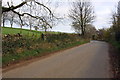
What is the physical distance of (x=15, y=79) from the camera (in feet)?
24.4

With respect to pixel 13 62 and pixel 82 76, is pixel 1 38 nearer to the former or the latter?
pixel 13 62

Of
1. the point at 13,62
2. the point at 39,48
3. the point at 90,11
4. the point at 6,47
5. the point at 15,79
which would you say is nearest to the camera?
the point at 15,79

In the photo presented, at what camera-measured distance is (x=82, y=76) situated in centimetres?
827

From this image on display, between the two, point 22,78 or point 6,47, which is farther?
point 6,47

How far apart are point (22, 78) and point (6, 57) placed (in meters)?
3.97

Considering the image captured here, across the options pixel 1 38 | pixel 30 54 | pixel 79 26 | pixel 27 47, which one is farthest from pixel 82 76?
pixel 79 26

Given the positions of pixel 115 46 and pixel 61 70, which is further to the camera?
pixel 115 46

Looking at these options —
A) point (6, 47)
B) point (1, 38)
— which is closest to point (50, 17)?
point (1, 38)

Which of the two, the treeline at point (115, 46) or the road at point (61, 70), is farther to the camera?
the treeline at point (115, 46)

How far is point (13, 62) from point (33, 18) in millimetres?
7853

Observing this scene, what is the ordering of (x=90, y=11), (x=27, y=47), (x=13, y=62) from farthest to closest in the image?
(x=90, y=11), (x=27, y=47), (x=13, y=62)

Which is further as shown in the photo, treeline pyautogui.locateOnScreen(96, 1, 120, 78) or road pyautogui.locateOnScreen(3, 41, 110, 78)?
treeline pyautogui.locateOnScreen(96, 1, 120, 78)

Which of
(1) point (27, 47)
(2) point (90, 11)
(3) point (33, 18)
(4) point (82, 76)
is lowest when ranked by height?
(4) point (82, 76)

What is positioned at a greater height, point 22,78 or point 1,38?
point 1,38
